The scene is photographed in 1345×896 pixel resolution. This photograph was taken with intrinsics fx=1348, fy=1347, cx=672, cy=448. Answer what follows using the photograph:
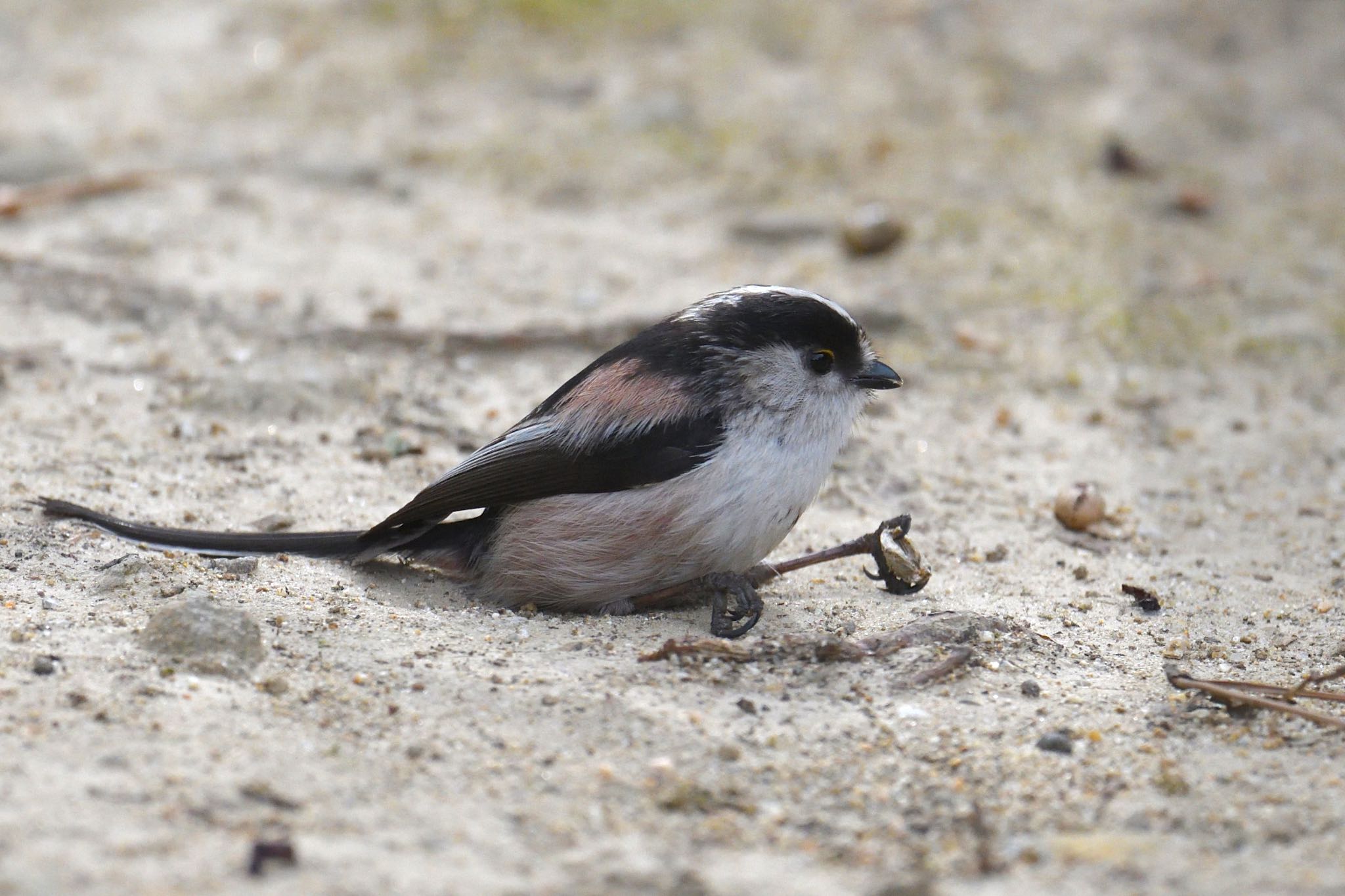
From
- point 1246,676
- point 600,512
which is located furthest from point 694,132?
point 1246,676

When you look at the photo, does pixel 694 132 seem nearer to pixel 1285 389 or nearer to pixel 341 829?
pixel 1285 389

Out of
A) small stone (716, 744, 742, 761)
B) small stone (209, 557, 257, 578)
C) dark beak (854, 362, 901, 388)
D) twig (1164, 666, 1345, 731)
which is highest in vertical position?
dark beak (854, 362, 901, 388)

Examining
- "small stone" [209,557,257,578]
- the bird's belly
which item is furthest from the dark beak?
"small stone" [209,557,257,578]

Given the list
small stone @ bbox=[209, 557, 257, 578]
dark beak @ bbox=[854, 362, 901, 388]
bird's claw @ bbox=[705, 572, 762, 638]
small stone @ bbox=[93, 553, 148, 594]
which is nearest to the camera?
small stone @ bbox=[93, 553, 148, 594]

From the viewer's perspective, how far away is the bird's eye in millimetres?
3777

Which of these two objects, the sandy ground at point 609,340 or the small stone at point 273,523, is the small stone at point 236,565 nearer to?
the sandy ground at point 609,340

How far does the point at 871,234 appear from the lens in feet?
20.8

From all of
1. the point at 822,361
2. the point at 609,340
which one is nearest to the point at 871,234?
the point at 609,340

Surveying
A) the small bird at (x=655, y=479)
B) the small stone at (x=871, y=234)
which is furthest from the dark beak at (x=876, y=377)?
the small stone at (x=871, y=234)

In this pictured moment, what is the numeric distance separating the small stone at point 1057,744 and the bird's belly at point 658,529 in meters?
0.93

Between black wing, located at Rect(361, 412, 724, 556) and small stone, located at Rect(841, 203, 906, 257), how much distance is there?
301 centimetres

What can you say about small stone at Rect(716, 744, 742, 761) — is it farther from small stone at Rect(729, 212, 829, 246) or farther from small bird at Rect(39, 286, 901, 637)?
small stone at Rect(729, 212, 829, 246)

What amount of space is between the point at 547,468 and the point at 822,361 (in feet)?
2.72

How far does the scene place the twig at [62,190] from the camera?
246 inches
